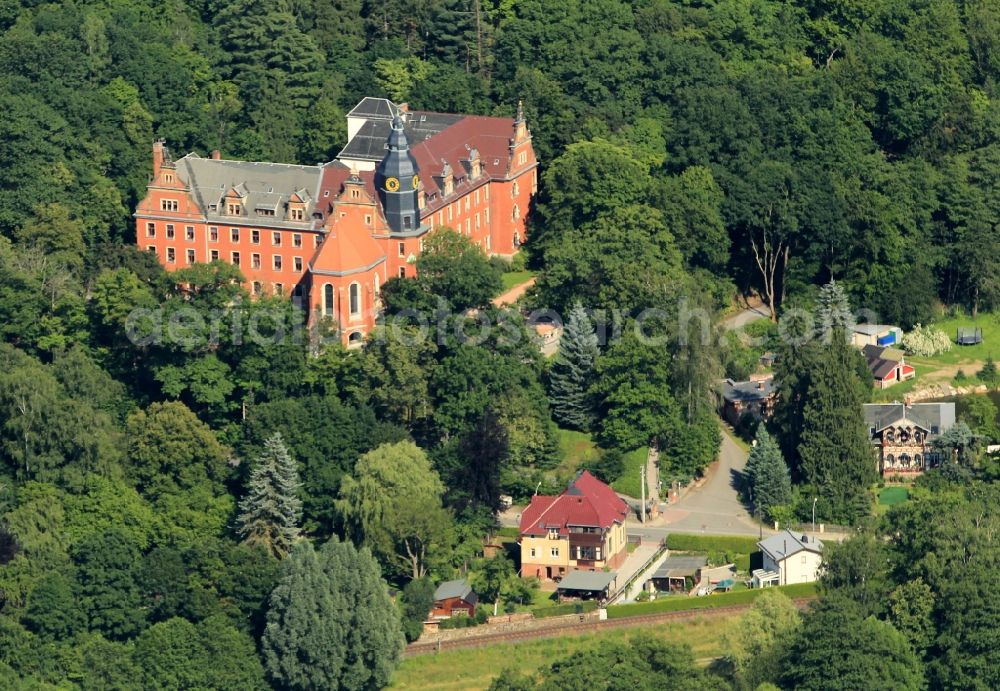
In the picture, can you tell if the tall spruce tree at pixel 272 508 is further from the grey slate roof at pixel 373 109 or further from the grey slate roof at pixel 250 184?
the grey slate roof at pixel 373 109

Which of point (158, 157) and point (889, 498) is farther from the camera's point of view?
point (158, 157)

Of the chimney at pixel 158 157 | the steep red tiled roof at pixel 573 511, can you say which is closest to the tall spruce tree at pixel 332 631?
the steep red tiled roof at pixel 573 511

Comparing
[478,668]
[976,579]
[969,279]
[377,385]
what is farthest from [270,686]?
[969,279]

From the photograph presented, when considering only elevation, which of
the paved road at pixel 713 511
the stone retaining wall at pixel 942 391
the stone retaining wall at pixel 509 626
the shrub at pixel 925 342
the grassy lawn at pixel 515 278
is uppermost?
the grassy lawn at pixel 515 278

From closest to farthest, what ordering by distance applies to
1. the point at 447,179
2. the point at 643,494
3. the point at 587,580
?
1. the point at 587,580
2. the point at 643,494
3. the point at 447,179

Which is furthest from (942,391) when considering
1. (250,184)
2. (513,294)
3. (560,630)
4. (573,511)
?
(250,184)

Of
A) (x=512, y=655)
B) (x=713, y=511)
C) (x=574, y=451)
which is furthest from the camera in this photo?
(x=574, y=451)

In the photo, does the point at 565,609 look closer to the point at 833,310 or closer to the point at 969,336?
the point at 833,310
